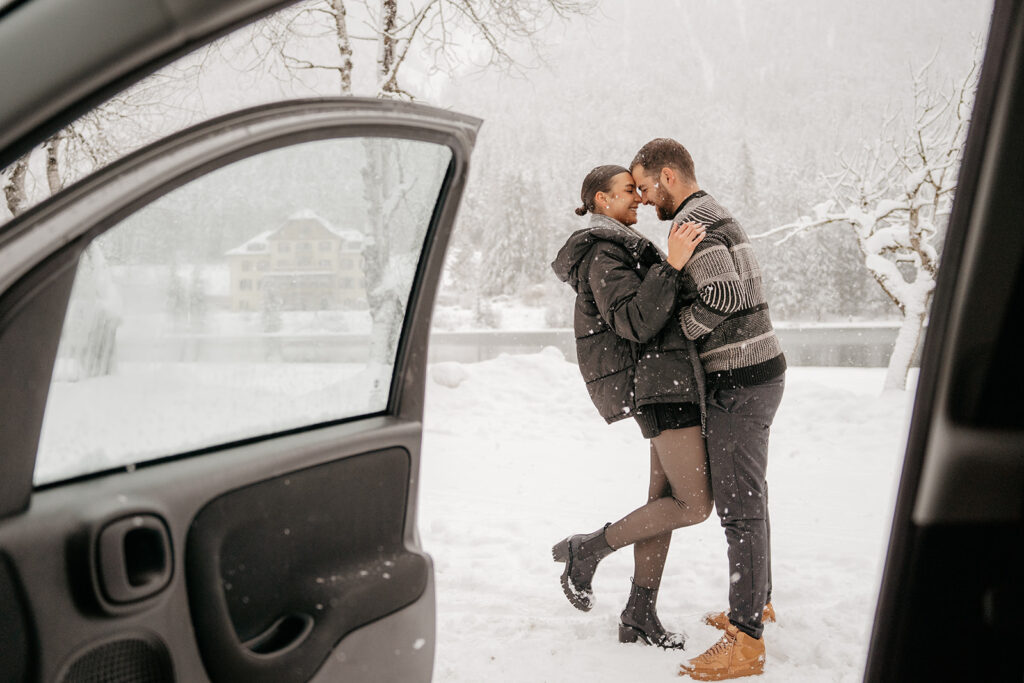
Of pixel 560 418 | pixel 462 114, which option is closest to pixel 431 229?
pixel 462 114

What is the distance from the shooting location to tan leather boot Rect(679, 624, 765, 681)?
257 cm

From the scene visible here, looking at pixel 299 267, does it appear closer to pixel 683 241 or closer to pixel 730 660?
pixel 683 241

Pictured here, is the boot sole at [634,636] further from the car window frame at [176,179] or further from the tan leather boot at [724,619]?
the car window frame at [176,179]

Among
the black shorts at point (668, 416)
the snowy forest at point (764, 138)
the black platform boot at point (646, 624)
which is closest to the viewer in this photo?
the black shorts at point (668, 416)

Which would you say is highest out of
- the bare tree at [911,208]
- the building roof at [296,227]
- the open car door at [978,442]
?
the bare tree at [911,208]

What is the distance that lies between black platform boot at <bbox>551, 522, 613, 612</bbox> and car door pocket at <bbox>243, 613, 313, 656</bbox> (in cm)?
171

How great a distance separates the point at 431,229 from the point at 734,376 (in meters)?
1.43

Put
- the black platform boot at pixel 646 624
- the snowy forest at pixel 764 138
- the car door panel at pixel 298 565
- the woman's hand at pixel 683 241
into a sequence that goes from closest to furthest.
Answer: the car door panel at pixel 298 565
the woman's hand at pixel 683 241
the black platform boot at pixel 646 624
the snowy forest at pixel 764 138

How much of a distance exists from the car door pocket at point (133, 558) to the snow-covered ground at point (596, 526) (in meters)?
1.79

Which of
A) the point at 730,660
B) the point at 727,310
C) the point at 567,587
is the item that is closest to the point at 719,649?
the point at 730,660

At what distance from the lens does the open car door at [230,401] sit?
114 centimetres

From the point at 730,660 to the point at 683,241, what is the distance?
1.62m

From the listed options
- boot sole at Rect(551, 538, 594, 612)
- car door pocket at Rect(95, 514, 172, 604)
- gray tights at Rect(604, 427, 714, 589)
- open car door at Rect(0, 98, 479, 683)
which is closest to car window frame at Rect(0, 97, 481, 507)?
open car door at Rect(0, 98, 479, 683)

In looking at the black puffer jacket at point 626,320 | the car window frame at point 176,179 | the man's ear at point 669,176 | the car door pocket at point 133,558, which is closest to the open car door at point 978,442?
the car window frame at point 176,179
